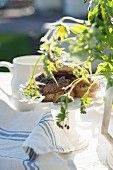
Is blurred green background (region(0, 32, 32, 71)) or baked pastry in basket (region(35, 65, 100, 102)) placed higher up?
baked pastry in basket (region(35, 65, 100, 102))

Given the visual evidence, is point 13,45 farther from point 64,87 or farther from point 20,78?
point 64,87

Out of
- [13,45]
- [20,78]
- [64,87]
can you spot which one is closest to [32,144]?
[64,87]

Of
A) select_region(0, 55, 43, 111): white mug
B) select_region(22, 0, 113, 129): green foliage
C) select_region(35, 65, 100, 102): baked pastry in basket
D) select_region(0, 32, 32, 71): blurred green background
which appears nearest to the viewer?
select_region(22, 0, 113, 129): green foliage

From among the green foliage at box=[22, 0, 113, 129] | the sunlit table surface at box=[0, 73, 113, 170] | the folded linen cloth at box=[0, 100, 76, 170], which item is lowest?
the sunlit table surface at box=[0, 73, 113, 170]

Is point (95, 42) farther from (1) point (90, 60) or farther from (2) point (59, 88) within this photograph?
(2) point (59, 88)

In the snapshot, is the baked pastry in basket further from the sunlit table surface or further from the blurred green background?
the blurred green background

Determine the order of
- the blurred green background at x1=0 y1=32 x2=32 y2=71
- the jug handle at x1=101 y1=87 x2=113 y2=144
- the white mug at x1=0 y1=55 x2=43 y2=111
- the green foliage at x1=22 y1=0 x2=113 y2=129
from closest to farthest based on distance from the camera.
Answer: the green foliage at x1=22 y1=0 x2=113 y2=129
the jug handle at x1=101 y1=87 x2=113 y2=144
the white mug at x1=0 y1=55 x2=43 y2=111
the blurred green background at x1=0 y1=32 x2=32 y2=71

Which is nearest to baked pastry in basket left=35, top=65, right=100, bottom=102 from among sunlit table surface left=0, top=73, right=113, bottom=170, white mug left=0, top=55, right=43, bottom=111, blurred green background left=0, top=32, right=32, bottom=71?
sunlit table surface left=0, top=73, right=113, bottom=170
